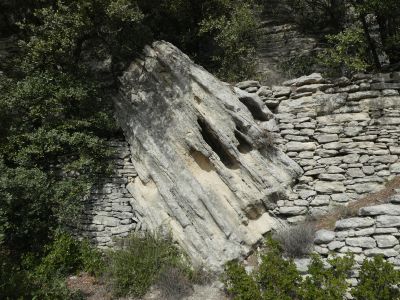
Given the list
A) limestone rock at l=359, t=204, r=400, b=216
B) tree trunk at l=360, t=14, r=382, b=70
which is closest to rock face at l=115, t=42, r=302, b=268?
limestone rock at l=359, t=204, r=400, b=216

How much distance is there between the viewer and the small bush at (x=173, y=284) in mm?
7277

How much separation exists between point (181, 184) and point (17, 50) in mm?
7214

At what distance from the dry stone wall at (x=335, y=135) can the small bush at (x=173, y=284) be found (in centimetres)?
254

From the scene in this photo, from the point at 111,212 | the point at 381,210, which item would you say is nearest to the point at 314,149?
the point at 381,210

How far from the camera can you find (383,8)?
9141 mm

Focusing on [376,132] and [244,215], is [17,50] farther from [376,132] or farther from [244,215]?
[376,132]

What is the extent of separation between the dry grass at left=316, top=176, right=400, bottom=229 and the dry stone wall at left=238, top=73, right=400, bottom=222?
207mm

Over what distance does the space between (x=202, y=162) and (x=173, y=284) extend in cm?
286

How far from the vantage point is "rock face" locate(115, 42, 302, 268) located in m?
8.25

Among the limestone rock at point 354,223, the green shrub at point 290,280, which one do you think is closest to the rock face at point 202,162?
the green shrub at point 290,280

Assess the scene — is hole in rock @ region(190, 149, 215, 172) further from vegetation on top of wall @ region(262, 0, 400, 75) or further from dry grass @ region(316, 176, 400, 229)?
vegetation on top of wall @ region(262, 0, 400, 75)

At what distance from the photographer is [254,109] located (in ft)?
30.8

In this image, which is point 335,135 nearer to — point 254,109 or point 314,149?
point 314,149

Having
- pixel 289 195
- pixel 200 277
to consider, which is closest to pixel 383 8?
pixel 289 195
